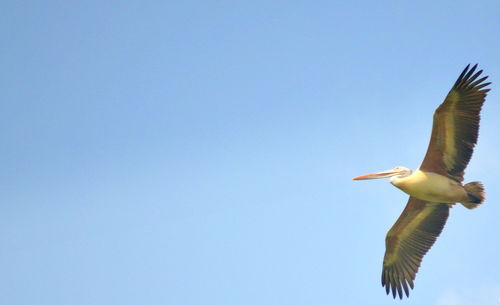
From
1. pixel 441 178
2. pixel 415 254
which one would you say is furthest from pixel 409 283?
pixel 441 178

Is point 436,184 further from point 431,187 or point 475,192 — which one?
point 475,192

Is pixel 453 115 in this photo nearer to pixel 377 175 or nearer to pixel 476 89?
pixel 476 89

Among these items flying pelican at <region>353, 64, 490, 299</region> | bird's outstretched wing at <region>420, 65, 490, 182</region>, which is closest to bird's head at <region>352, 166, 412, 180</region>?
flying pelican at <region>353, 64, 490, 299</region>

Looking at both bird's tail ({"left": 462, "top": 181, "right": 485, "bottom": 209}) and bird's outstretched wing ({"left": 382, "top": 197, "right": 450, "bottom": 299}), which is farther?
bird's outstretched wing ({"left": 382, "top": 197, "right": 450, "bottom": 299})

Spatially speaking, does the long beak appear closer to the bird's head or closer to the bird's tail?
the bird's head

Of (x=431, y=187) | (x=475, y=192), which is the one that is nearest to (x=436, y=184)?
(x=431, y=187)

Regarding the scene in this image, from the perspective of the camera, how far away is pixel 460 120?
1555cm

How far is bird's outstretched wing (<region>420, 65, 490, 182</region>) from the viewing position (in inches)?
610

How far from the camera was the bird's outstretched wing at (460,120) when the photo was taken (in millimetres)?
15492

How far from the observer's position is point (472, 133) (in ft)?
51.4

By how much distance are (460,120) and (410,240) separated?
375 cm

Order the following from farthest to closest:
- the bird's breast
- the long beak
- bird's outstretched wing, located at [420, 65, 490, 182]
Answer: the long beak < the bird's breast < bird's outstretched wing, located at [420, 65, 490, 182]

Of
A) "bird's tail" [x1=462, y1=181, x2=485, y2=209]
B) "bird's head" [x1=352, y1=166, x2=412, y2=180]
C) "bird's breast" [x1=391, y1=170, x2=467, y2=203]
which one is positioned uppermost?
"bird's head" [x1=352, y1=166, x2=412, y2=180]

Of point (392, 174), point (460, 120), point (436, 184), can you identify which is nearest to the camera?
point (460, 120)
